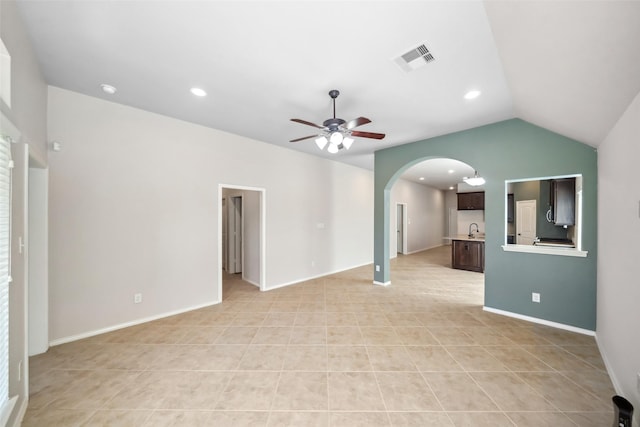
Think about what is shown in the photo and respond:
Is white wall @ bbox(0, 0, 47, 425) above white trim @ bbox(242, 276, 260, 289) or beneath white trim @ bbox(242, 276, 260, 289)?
above

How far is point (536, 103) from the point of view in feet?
8.44

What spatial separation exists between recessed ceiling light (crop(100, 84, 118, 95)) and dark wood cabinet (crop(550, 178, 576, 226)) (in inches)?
280

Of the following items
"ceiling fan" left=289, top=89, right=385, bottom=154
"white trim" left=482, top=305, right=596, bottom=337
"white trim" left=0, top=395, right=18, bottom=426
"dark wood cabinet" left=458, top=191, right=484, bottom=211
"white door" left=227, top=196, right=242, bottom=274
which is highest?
"ceiling fan" left=289, top=89, right=385, bottom=154

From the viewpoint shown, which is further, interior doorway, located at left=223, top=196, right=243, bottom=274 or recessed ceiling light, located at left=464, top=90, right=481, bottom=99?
interior doorway, located at left=223, top=196, right=243, bottom=274

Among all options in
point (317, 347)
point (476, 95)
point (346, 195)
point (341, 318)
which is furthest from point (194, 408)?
point (346, 195)

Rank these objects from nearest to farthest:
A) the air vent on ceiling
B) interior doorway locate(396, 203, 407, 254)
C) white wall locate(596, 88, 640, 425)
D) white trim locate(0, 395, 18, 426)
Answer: white trim locate(0, 395, 18, 426) < white wall locate(596, 88, 640, 425) < the air vent on ceiling < interior doorway locate(396, 203, 407, 254)

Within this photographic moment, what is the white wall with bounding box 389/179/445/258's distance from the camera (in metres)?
8.82

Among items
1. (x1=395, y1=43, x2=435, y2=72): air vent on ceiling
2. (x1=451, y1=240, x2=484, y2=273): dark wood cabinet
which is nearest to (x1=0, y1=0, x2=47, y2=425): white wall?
(x1=395, y1=43, x2=435, y2=72): air vent on ceiling

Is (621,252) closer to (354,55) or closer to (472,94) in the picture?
(472,94)

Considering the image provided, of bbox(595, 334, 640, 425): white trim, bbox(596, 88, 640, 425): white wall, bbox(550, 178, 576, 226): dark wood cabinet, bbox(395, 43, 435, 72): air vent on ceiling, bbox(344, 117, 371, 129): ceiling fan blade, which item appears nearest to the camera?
bbox(595, 334, 640, 425): white trim

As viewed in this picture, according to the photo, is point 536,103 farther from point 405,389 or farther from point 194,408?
point 194,408

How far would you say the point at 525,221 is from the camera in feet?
20.3

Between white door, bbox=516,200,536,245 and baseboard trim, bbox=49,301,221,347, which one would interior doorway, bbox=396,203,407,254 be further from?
baseboard trim, bbox=49,301,221,347

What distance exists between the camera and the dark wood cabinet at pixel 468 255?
6260 millimetres
